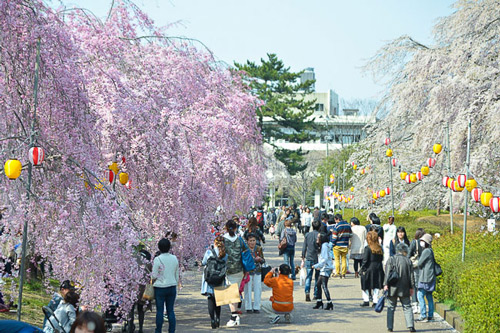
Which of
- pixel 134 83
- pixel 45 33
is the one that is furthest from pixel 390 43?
pixel 45 33

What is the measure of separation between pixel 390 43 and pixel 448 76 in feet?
13.7

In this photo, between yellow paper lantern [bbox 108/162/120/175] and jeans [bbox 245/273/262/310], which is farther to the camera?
jeans [bbox 245/273/262/310]

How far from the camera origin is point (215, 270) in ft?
35.1

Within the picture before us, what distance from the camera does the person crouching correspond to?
11.3 meters

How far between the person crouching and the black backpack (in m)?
1.08

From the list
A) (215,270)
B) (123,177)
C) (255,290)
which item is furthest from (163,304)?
(255,290)

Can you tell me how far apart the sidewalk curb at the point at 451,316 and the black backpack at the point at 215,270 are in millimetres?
3917

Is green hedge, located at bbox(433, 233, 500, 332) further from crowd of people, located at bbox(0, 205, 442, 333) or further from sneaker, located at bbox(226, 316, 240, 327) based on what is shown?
sneaker, located at bbox(226, 316, 240, 327)

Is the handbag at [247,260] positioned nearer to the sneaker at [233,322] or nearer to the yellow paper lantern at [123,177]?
the sneaker at [233,322]

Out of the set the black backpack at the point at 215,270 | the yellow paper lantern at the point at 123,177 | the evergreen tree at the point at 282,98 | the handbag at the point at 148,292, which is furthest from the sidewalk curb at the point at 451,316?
the evergreen tree at the point at 282,98

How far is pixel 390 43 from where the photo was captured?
22.5 metres

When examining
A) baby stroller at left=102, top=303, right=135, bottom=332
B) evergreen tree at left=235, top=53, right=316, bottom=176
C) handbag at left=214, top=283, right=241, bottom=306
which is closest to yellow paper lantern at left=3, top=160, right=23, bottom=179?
baby stroller at left=102, top=303, right=135, bottom=332

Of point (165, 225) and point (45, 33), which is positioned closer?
point (45, 33)

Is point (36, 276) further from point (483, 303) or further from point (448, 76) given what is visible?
point (448, 76)
